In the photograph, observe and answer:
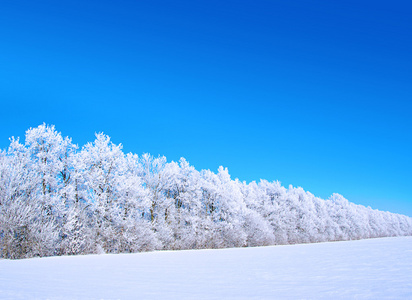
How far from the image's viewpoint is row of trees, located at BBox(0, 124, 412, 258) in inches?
869

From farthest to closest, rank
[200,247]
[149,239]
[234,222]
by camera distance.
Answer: [234,222] → [200,247] → [149,239]

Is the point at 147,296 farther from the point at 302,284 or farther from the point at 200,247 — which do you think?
the point at 200,247

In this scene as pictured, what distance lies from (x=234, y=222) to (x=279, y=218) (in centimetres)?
1829

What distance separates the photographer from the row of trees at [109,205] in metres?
22.1

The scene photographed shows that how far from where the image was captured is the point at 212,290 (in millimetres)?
7449

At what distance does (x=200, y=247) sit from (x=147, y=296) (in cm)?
3561

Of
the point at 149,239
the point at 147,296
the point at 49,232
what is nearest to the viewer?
the point at 147,296

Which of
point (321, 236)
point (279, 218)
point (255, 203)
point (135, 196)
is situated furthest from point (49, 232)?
point (321, 236)

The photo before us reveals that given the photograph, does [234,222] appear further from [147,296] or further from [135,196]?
[147,296]

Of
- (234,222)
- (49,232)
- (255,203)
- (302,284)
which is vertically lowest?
(302,284)

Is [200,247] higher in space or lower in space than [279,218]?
lower

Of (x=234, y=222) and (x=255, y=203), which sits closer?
(x=234, y=222)

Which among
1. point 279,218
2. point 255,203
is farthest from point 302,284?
point 279,218

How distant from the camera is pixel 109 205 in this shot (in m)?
30.3
